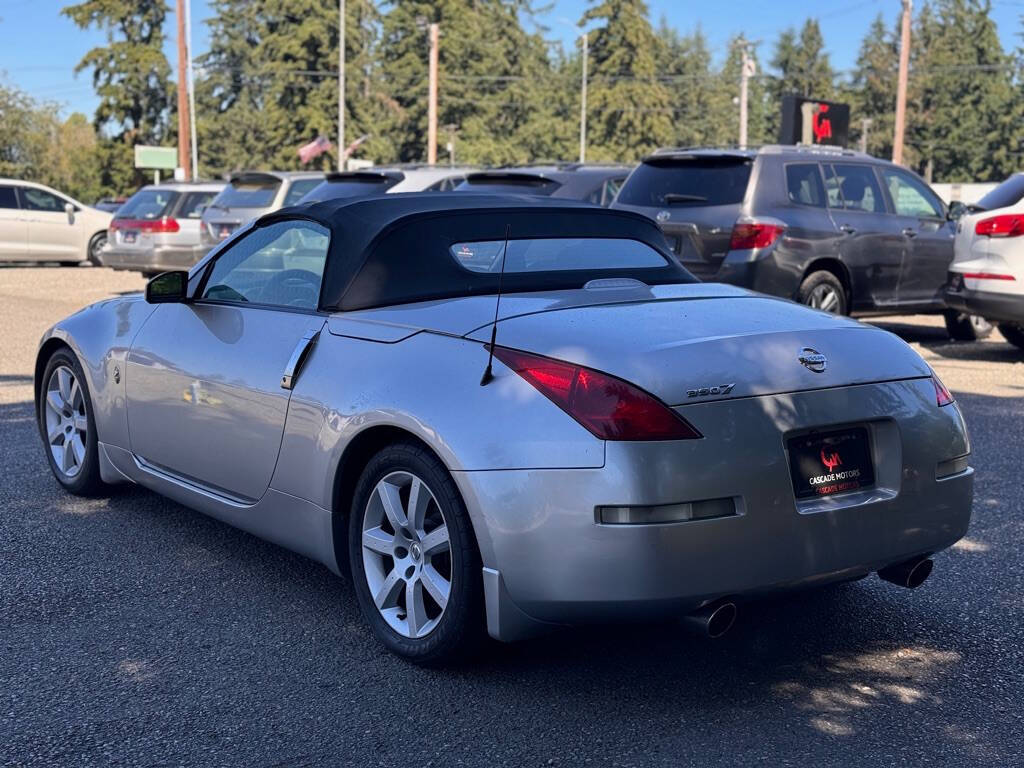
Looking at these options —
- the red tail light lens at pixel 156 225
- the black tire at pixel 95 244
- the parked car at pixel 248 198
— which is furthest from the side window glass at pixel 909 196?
the black tire at pixel 95 244

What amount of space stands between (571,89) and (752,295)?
302 feet

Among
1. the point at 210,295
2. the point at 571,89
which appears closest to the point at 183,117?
the point at 210,295

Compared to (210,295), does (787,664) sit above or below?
below

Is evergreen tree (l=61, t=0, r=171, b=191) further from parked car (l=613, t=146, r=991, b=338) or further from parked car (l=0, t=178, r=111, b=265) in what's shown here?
parked car (l=613, t=146, r=991, b=338)

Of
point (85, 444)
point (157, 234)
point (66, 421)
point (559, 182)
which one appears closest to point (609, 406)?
point (85, 444)

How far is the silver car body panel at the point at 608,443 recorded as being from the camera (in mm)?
3439

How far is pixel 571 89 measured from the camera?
3706 inches

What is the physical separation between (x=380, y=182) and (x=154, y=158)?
37.3 m

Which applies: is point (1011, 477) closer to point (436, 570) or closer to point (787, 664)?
point (787, 664)

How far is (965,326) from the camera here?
13.1 metres

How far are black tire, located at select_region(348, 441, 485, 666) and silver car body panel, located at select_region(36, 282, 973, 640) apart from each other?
0.07m

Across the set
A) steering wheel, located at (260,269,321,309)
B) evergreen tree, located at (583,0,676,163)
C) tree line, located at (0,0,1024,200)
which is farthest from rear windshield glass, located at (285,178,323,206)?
evergreen tree, located at (583,0,676,163)

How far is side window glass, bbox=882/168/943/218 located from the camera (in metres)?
12.3

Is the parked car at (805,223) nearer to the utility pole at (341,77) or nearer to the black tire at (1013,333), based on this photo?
the black tire at (1013,333)
